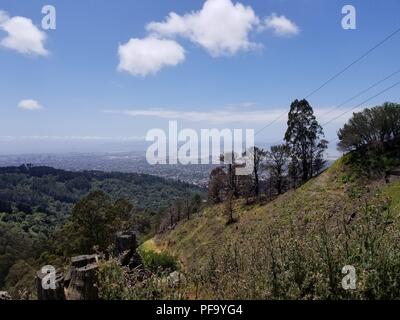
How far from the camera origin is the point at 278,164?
188 ft

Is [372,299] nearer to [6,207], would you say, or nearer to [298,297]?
[298,297]

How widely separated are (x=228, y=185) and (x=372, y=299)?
191 feet

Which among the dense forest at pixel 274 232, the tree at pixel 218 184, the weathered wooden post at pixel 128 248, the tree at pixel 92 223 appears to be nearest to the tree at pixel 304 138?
the dense forest at pixel 274 232

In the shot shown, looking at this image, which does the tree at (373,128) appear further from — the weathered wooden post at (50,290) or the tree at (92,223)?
the weathered wooden post at (50,290)

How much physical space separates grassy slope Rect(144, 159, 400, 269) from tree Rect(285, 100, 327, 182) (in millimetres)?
9495

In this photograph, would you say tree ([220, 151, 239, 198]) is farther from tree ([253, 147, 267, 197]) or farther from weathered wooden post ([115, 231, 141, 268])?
weathered wooden post ([115, 231, 141, 268])

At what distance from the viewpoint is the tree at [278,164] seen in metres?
56.4

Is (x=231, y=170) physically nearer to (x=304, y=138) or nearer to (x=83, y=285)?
(x=304, y=138)

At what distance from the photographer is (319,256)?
20.1 feet

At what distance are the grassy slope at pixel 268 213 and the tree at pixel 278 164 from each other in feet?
20.8

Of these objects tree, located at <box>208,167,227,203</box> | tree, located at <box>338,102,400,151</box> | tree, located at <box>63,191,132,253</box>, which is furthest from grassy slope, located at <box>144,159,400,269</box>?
tree, located at <box>208,167,227,203</box>

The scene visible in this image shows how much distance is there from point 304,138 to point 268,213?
15936 mm

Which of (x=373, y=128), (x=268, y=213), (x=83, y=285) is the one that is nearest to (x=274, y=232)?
(x=83, y=285)
